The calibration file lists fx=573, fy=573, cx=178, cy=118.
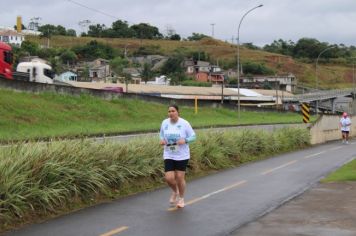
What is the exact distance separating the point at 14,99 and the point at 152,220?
23616 mm

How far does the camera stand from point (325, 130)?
122ft

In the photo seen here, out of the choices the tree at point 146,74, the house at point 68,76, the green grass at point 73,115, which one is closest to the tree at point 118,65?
the tree at point 146,74

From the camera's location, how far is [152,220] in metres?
9.19

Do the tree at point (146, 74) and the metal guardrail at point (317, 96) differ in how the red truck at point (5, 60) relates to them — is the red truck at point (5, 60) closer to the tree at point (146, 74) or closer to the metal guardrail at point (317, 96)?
the metal guardrail at point (317, 96)

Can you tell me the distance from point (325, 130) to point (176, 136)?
1124 inches

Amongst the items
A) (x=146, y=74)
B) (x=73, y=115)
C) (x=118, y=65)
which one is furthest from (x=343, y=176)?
(x=118, y=65)

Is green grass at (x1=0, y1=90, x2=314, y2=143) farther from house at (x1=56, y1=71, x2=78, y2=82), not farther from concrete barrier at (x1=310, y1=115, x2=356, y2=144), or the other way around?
house at (x1=56, y1=71, x2=78, y2=82)

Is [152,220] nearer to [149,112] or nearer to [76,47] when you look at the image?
[149,112]

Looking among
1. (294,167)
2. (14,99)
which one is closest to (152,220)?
(294,167)

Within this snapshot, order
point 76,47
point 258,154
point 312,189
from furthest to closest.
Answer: point 76,47, point 258,154, point 312,189

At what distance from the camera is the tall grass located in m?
8.97

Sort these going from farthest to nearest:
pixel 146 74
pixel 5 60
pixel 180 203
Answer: pixel 146 74
pixel 5 60
pixel 180 203

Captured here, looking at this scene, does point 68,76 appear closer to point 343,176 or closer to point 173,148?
point 343,176

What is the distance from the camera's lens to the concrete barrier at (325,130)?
34269 mm
